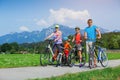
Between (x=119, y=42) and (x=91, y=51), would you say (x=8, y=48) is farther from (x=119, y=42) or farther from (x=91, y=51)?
(x=91, y=51)

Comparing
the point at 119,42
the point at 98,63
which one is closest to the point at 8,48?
the point at 119,42

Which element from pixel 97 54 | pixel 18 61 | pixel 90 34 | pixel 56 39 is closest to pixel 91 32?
pixel 90 34

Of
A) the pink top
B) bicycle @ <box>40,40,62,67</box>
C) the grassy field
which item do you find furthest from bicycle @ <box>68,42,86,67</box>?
the grassy field

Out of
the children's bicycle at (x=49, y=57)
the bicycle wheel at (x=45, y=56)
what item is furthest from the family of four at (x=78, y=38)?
the bicycle wheel at (x=45, y=56)

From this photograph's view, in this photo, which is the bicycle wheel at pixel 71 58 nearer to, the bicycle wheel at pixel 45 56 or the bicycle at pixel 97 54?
the bicycle at pixel 97 54

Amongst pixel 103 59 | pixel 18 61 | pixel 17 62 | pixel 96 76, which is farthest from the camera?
pixel 18 61

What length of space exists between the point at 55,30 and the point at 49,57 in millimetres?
1181

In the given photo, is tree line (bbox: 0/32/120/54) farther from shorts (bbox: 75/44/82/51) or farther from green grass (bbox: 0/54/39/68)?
shorts (bbox: 75/44/82/51)

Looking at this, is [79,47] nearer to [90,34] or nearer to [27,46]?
[90,34]

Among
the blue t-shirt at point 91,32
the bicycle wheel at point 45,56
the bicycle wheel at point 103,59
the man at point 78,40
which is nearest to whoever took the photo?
the blue t-shirt at point 91,32

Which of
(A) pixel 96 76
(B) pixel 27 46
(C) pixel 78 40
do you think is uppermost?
(B) pixel 27 46

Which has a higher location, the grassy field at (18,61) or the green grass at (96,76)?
the grassy field at (18,61)

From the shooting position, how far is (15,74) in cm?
1323

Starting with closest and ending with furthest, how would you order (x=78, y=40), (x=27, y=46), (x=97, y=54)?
1. (x=78, y=40)
2. (x=97, y=54)
3. (x=27, y=46)
